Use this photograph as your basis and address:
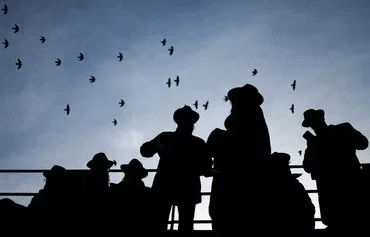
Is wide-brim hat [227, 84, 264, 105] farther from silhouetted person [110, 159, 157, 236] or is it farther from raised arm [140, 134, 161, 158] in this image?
silhouetted person [110, 159, 157, 236]

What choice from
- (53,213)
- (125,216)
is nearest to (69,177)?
(53,213)

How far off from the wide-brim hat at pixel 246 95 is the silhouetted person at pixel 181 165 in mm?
945

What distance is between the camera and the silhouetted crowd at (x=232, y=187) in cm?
266

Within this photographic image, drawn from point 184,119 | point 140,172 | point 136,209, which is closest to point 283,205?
point 136,209

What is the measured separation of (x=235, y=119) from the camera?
3074 millimetres

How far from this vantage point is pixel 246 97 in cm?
311

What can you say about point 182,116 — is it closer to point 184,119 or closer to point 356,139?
point 184,119

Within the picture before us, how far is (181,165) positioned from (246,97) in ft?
3.76

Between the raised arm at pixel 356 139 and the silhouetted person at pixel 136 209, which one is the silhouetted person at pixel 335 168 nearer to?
the raised arm at pixel 356 139

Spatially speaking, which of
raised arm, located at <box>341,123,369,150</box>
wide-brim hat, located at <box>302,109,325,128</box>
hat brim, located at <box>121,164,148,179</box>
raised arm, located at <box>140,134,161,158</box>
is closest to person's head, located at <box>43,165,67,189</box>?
hat brim, located at <box>121,164,148,179</box>

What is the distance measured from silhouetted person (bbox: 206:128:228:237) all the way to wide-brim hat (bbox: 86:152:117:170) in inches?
94.2

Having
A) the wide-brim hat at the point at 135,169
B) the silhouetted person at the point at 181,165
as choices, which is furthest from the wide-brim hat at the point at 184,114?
the wide-brim hat at the point at 135,169

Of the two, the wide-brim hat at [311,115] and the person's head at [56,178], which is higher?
the wide-brim hat at [311,115]

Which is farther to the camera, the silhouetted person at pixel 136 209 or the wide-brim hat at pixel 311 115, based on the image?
the wide-brim hat at pixel 311 115
